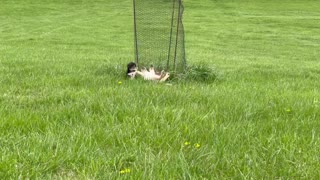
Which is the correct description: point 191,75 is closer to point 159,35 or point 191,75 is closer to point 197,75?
point 197,75

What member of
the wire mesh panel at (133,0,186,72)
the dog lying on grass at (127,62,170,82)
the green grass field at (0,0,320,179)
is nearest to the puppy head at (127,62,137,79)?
the dog lying on grass at (127,62,170,82)

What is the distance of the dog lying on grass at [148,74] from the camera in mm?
5629

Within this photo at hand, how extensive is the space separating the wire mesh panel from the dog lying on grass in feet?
1.37

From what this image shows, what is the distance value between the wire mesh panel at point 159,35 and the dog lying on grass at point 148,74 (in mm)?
418

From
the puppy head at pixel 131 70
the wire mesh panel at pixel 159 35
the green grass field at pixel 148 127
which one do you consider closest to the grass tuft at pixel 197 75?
the green grass field at pixel 148 127

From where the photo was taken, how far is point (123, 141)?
3.09 meters

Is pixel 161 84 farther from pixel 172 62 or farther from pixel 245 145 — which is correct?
pixel 245 145

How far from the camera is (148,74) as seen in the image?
5.77 metres

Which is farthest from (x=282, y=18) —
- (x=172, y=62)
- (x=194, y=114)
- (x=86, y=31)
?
(x=194, y=114)

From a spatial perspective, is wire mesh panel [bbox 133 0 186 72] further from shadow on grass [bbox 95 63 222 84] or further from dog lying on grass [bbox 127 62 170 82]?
dog lying on grass [bbox 127 62 170 82]

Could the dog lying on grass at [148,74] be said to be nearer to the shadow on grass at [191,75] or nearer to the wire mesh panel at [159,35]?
the shadow on grass at [191,75]

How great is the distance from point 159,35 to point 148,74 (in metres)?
1.12

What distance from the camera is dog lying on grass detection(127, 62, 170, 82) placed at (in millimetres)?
5629

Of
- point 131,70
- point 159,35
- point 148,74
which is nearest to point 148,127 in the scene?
point 148,74
